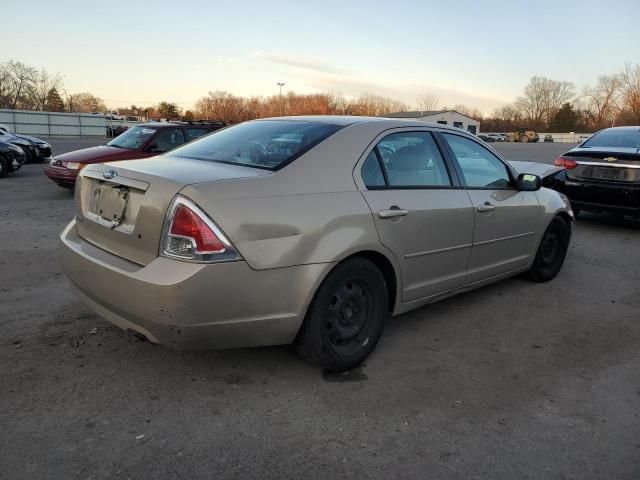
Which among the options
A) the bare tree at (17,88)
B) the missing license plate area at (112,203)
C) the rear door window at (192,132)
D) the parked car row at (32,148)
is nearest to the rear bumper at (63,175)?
the rear door window at (192,132)

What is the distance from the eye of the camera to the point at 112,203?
9.87ft

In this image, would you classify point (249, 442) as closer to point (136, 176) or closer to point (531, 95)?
point (136, 176)

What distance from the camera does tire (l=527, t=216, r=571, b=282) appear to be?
5.22 metres

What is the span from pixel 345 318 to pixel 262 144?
1274mm

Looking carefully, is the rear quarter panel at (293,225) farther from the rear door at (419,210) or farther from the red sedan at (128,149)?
the red sedan at (128,149)

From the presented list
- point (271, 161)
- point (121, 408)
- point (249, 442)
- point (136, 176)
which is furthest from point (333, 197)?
point (121, 408)

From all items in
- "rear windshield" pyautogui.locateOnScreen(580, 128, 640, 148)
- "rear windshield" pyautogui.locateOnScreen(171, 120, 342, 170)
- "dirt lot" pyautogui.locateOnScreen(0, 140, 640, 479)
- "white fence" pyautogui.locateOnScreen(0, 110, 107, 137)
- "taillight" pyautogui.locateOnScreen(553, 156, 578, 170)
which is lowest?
"dirt lot" pyautogui.locateOnScreen(0, 140, 640, 479)

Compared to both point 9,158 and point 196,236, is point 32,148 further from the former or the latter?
point 196,236

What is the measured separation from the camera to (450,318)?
4293mm

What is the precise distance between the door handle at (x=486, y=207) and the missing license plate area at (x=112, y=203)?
2.64 meters

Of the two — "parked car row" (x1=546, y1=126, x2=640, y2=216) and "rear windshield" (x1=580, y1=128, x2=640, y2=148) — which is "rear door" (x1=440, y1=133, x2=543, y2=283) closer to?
"parked car row" (x1=546, y1=126, x2=640, y2=216)

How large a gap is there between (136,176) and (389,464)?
199 centimetres

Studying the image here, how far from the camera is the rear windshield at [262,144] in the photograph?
10.5 feet

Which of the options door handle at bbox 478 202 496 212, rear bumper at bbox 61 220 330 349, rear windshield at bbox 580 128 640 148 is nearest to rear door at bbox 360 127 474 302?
door handle at bbox 478 202 496 212
